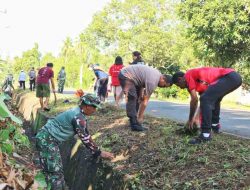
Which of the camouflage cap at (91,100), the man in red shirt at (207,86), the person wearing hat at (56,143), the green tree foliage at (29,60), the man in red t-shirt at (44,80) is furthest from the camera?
the green tree foliage at (29,60)

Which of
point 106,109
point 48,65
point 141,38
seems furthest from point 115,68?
point 141,38

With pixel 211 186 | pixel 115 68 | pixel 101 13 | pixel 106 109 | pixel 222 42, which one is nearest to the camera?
pixel 211 186

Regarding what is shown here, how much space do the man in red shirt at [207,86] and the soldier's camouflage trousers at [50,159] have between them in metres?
2.19

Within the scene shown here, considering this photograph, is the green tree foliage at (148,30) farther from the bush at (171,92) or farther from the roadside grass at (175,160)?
the roadside grass at (175,160)

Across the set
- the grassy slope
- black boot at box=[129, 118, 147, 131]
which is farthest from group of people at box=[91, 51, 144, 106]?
the grassy slope

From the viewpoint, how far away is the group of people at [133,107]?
18.9 ft

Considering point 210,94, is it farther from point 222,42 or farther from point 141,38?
point 141,38

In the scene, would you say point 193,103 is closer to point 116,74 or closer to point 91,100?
point 91,100

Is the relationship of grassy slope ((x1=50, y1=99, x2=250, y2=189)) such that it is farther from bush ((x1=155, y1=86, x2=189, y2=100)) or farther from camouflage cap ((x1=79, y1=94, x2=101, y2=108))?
bush ((x1=155, y1=86, x2=189, y2=100))

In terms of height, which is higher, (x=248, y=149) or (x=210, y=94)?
(x=210, y=94)

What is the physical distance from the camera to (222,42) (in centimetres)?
1936

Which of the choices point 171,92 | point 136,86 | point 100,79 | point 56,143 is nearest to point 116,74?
point 100,79

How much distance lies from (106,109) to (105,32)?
2886cm

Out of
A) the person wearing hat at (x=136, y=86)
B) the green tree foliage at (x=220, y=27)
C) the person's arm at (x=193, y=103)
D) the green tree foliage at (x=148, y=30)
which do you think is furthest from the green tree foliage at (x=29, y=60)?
the person's arm at (x=193, y=103)
